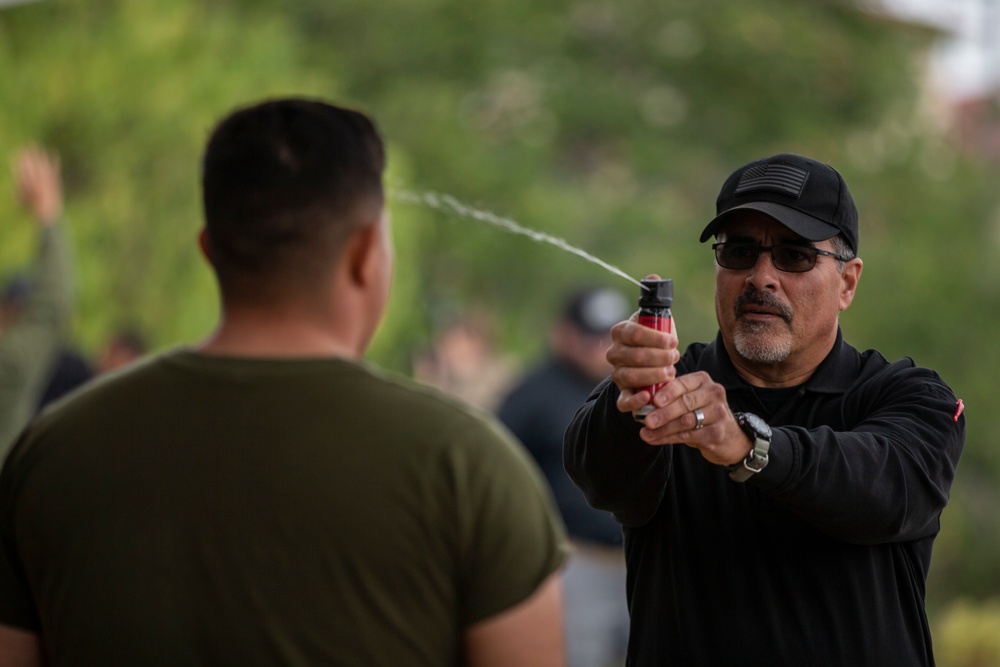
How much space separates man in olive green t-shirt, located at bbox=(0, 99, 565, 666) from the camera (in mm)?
1860

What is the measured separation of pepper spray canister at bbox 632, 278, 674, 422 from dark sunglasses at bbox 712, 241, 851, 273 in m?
0.44

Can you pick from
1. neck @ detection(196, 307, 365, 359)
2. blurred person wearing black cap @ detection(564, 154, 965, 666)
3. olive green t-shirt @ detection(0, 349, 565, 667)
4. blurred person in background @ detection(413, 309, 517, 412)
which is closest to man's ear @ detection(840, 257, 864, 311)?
blurred person wearing black cap @ detection(564, 154, 965, 666)

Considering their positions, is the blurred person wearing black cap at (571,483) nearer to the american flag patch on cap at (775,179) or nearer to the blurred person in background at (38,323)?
the blurred person in background at (38,323)

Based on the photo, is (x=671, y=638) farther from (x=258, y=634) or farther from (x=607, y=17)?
(x=607, y=17)

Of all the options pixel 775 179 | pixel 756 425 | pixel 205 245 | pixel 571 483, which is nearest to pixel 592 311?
pixel 571 483

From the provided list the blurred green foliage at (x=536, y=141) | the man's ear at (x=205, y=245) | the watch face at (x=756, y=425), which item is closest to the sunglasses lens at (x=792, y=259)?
the watch face at (x=756, y=425)

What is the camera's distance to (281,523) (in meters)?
1.86

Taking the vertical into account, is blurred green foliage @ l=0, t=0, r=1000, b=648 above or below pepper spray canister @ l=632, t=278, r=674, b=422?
above

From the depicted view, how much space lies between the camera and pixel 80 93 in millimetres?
9164

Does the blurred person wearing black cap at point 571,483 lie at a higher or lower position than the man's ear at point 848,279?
lower

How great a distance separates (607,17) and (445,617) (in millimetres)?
14440

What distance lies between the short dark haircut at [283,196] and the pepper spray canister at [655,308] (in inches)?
19.9

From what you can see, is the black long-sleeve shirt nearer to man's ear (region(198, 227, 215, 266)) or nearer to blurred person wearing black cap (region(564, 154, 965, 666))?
blurred person wearing black cap (region(564, 154, 965, 666))

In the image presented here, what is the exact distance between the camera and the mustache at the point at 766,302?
258 centimetres
